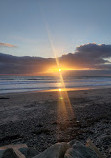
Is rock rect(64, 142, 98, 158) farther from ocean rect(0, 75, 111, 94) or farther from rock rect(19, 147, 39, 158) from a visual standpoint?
ocean rect(0, 75, 111, 94)

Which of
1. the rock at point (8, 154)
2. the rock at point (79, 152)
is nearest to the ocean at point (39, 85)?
the rock at point (8, 154)

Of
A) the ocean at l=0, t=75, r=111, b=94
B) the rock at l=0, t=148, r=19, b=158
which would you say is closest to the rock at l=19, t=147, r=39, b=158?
the rock at l=0, t=148, r=19, b=158

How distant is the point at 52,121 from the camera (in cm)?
762

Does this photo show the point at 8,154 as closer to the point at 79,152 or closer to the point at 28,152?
the point at 28,152

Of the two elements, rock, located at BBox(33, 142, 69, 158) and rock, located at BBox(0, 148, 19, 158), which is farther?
rock, located at BBox(0, 148, 19, 158)

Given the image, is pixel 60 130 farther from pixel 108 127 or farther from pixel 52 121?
pixel 108 127

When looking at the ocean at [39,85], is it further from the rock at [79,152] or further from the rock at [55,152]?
the rock at [79,152]

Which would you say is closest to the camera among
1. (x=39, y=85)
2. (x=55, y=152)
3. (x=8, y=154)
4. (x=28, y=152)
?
(x=55, y=152)

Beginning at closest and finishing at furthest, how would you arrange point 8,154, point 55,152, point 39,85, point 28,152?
point 55,152 → point 8,154 → point 28,152 → point 39,85

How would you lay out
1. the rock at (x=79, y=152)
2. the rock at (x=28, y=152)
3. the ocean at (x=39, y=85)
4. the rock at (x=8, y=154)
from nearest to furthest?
the rock at (x=79, y=152), the rock at (x=8, y=154), the rock at (x=28, y=152), the ocean at (x=39, y=85)

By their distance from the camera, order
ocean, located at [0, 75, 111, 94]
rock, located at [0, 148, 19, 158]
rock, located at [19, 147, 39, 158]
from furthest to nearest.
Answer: ocean, located at [0, 75, 111, 94] → rock, located at [19, 147, 39, 158] → rock, located at [0, 148, 19, 158]

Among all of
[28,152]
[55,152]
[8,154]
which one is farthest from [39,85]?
[55,152]

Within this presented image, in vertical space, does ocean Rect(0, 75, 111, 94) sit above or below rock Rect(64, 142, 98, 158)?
below

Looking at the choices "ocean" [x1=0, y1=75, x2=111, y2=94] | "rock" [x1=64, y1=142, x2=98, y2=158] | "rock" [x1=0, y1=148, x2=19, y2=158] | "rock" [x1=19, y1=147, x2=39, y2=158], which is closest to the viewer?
"rock" [x1=64, y1=142, x2=98, y2=158]
